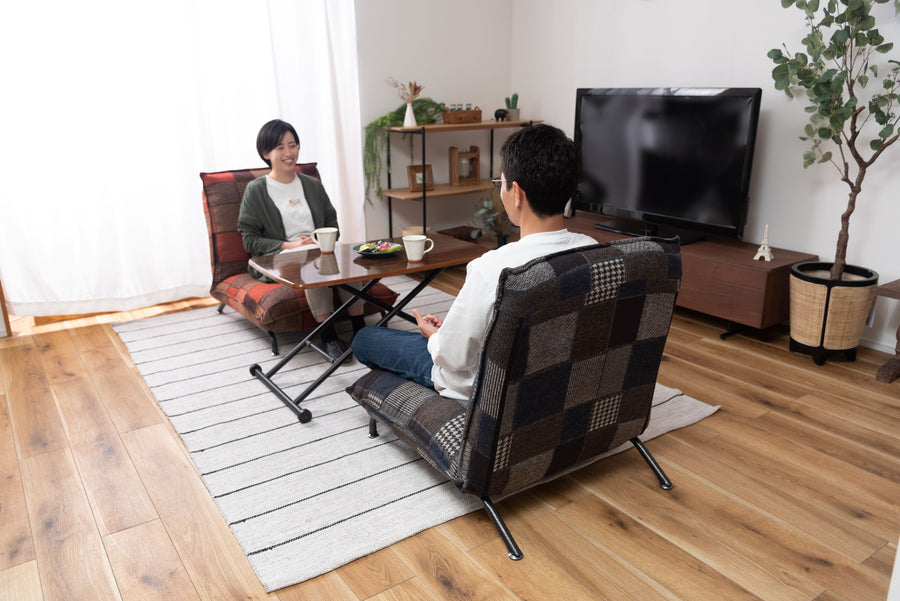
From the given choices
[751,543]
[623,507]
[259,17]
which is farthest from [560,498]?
[259,17]

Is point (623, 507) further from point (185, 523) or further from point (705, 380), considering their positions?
point (185, 523)

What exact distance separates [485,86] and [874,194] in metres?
2.71

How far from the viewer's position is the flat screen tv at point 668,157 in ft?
11.1

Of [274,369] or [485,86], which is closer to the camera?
[274,369]

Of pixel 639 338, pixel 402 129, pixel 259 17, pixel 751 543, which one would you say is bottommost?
pixel 751 543

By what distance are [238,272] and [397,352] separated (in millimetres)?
1737

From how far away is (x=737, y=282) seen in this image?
3326 millimetres

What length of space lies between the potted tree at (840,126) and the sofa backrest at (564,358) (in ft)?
4.93

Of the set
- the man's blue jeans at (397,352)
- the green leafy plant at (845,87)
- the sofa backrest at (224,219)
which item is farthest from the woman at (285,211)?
the green leafy plant at (845,87)

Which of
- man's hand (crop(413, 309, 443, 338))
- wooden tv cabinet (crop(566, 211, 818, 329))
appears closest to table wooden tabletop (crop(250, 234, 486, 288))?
man's hand (crop(413, 309, 443, 338))

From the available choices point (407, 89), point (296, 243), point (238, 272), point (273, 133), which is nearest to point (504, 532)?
point (296, 243)

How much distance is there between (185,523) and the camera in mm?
2033

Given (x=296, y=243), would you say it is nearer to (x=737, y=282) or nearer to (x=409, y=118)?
(x=409, y=118)

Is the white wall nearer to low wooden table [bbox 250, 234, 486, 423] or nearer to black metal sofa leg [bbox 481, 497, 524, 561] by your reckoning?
low wooden table [bbox 250, 234, 486, 423]
